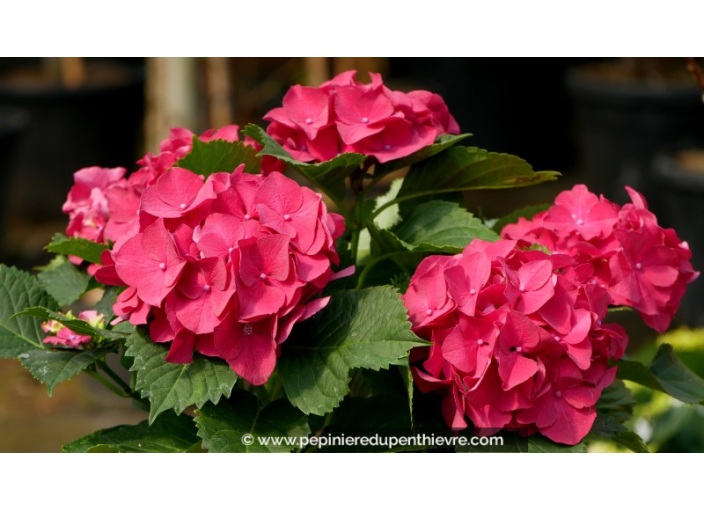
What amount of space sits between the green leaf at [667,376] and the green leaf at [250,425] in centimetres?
33

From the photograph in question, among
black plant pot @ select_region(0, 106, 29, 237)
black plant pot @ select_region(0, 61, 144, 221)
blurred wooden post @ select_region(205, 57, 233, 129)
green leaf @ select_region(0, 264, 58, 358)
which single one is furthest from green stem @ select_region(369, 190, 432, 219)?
black plant pot @ select_region(0, 61, 144, 221)

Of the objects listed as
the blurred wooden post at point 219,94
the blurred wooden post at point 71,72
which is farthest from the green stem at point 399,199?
the blurred wooden post at point 71,72

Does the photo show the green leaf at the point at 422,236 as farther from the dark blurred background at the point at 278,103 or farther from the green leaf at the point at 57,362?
the dark blurred background at the point at 278,103

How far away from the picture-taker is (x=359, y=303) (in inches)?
33.9

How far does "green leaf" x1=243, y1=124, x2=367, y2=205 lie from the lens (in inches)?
35.0

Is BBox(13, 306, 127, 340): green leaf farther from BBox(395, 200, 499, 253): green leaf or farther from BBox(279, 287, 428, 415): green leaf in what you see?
BBox(395, 200, 499, 253): green leaf

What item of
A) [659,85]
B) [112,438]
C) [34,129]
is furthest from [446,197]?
[34,129]

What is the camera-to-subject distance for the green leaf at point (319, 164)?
889 mm

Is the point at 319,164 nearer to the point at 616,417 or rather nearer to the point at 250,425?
the point at 250,425

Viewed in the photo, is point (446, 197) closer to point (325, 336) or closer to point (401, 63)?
point (325, 336)

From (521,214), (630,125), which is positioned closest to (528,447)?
(521,214)

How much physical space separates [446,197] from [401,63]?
461 cm

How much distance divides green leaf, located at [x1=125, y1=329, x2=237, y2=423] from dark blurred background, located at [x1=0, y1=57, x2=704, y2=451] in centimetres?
208

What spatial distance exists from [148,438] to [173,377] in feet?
0.46
